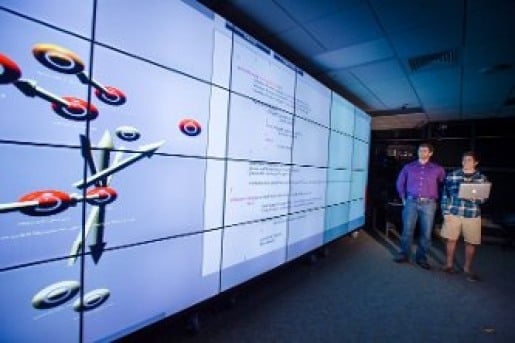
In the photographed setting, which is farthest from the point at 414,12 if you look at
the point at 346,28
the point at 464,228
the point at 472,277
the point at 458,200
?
the point at 472,277

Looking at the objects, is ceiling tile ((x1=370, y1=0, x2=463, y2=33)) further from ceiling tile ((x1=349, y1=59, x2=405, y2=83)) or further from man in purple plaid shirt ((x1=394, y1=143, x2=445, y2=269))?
man in purple plaid shirt ((x1=394, y1=143, x2=445, y2=269))

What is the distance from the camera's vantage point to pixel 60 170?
147 centimetres

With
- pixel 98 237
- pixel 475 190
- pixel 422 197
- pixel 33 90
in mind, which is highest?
pixel 33 90

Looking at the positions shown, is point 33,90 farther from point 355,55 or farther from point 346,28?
point 355,55

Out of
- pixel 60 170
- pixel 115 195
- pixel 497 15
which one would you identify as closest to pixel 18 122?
pixel 60 170

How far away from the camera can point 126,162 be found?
174 centimetres

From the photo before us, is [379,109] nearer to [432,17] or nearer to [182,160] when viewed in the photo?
[432,17]

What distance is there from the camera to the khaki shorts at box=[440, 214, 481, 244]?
10.8ft

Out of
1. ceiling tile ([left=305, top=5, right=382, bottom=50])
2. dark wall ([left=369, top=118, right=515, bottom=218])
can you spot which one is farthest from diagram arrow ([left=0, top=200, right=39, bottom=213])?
dark wall ([left=369, top=118, right=515, bottom=218])

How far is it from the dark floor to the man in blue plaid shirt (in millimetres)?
402

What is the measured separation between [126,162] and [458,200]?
365 centimetres

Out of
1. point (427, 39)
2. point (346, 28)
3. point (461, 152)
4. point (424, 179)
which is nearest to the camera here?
point (346, 28)

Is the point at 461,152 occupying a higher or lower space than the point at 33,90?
higher

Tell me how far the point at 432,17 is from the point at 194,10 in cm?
209
